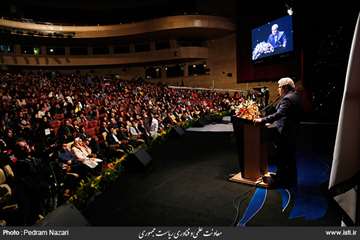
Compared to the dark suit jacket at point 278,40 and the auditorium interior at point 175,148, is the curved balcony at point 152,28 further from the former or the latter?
the dark suit jacket at point 278,40

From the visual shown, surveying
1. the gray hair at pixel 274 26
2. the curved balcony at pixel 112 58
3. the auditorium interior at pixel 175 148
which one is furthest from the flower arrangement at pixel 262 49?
the curved balcony at pixel 112 58

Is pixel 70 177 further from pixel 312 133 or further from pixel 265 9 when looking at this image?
pixel 265 9

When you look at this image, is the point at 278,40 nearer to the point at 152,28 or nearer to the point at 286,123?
the point at 152,28

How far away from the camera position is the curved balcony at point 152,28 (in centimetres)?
1975

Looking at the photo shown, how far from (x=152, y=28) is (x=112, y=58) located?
5.09 m

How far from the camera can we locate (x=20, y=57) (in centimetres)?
2133

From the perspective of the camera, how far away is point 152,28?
69.4 feet

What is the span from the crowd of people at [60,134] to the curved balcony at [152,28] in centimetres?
832

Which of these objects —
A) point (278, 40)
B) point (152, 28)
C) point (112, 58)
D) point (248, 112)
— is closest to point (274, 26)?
point (278, 40)

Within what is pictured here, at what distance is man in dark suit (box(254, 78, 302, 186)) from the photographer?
128 inches

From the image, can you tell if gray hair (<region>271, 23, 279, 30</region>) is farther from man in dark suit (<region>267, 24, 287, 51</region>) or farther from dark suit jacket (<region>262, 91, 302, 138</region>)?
dark suit jacket (<region>262, 91, 302, 138</region>)

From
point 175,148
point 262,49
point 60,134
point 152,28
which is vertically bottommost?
point 175,148

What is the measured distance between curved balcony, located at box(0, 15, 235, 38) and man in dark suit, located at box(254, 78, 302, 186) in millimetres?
17551

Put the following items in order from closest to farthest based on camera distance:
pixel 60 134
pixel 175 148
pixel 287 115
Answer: pixel 287 115
pixel 60 134
pixel 175 148
